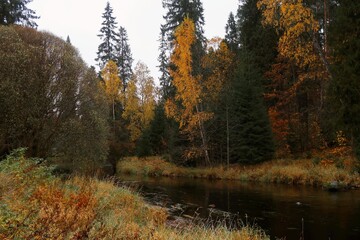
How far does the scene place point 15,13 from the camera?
91.4ft

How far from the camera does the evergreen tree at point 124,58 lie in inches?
2074

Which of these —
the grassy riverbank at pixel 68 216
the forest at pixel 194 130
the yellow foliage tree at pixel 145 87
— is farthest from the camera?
the yellow foliage tree at pixel 145 87

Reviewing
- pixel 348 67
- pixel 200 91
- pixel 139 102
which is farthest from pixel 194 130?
pixel 139 102

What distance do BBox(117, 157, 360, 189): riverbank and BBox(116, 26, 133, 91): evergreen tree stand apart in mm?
22487

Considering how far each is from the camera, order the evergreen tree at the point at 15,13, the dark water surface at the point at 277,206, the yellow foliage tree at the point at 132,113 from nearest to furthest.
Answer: the dark water surface at the point at 277,206 → the evergreen tree at the point at 15,13 → the yellow foliage tree at the point at 132,113

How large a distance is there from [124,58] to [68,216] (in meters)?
49.2

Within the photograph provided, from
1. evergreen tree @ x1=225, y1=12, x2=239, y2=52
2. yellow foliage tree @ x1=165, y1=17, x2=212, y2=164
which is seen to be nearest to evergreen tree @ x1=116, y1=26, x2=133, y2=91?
evergreen tree @ x1=225, y1=12, x2=239, y2=52

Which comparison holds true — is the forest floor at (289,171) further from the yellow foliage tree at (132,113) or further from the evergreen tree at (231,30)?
the evergreen tree at (231,30)

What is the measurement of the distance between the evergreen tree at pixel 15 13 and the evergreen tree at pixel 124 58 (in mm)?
22474

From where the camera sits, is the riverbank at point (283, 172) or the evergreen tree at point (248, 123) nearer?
the riverbank at point (283, 172)

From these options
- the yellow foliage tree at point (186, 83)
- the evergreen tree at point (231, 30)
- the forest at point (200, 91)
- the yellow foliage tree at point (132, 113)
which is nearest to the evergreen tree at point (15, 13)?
the forest at point (200, 91)

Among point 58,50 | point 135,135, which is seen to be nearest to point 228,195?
point 58,50

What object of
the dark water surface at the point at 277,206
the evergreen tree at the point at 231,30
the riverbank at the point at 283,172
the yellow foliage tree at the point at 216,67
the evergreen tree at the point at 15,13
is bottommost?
the dark water surface at the point at 277,206

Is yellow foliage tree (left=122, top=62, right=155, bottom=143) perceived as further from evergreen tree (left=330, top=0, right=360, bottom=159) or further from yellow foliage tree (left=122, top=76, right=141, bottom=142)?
evergreen tree (left=330, top=0, right=360, bottom=159)
